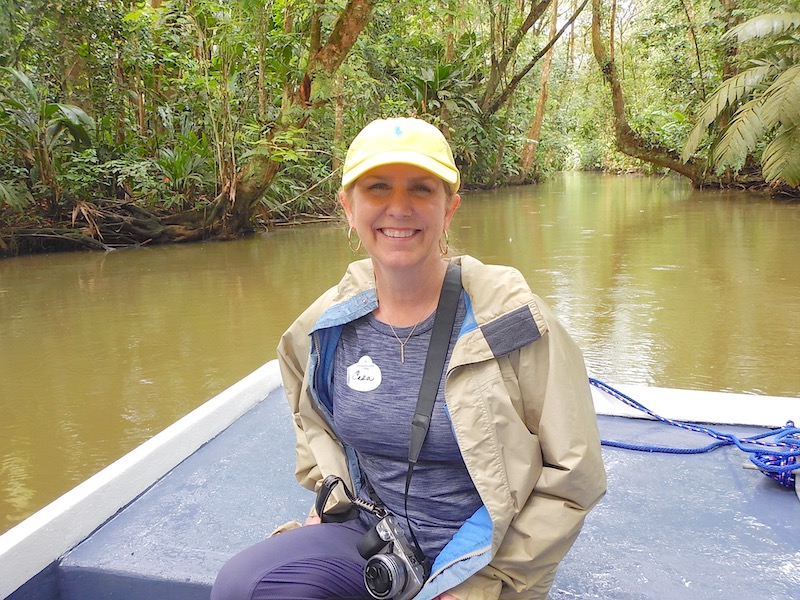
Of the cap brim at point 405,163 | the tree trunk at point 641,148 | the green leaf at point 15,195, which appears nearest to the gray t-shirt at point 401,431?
the cap brim at point 405,163

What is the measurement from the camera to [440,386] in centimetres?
126

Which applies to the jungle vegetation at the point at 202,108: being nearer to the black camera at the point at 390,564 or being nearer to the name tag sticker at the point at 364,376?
the name tag sticker at the point at 364,376

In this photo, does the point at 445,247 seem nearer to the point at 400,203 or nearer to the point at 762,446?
the point at 400,203

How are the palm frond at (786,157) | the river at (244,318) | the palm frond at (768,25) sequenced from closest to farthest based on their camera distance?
the river at (244,318), the palm frond at (786,157), the palm frond at (768,25)

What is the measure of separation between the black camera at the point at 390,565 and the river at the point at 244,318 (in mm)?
780

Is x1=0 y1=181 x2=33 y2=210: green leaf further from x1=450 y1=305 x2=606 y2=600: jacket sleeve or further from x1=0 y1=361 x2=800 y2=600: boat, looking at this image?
x1=450 y1=305 x2=606 y2=600: jacket sleeve

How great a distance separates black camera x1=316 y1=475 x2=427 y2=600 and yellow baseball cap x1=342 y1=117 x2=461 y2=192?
2.10ft

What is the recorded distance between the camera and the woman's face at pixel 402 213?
1315 millimetres

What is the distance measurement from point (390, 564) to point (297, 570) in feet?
0.57

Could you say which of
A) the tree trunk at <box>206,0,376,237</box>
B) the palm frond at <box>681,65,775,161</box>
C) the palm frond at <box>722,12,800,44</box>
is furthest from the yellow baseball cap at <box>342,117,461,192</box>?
the palm frond at <box>681,65,775,161</box>

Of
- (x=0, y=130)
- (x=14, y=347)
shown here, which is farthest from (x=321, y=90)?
(x=14, y=347)

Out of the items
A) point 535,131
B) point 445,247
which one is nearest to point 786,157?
point 445,247

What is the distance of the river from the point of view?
3697 millimetres

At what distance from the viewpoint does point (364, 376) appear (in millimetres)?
1348
